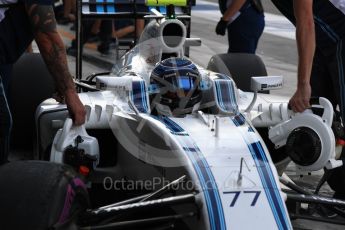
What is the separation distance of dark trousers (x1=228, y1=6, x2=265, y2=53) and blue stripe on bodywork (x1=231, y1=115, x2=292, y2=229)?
131 inches

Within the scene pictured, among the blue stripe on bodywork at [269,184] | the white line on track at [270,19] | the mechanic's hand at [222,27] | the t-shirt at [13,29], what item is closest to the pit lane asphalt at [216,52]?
the white line on track at [270,19]

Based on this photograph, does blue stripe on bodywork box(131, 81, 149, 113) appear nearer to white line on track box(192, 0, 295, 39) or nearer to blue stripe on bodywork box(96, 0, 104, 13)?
blue stripe on bodywork box(96, 0, 104, 13)

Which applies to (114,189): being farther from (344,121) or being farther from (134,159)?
(344,121)

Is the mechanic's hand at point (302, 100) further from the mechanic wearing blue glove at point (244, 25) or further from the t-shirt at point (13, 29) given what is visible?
the mechanic wearing blue glove at point (244, 25)

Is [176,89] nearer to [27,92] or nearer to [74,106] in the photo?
[74,106]

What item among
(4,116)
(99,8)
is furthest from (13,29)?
(99,8)

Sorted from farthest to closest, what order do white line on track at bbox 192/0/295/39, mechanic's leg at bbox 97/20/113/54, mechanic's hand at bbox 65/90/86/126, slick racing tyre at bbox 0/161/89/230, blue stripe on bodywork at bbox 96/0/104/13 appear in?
white line on track at bbox 192/0/295/39 → mechanic's leg at bbox 97/20/113/54 → blue stripe on bodywork at bbox 96/0/104/13 → mechanic's hand at bbox 65/90/86/126 → slick racing tyre at bbox 0/161/89/230

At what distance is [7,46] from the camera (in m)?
4.00

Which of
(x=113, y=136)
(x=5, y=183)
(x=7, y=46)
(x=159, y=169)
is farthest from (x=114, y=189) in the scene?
(x=5, y=183)

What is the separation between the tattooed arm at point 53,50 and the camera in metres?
3.88

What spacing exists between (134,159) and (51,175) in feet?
3.53

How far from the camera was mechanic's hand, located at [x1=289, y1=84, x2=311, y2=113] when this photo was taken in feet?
14.0

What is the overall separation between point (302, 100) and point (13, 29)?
157cm
